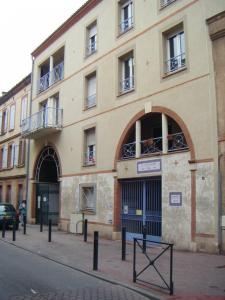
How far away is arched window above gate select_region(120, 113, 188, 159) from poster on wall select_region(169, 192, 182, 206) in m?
1.59

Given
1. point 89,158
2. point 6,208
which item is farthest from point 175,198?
point 6,208

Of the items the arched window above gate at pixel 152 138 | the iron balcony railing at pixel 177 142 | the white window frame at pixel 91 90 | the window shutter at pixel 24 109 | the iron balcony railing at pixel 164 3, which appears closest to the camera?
the iron balcony railing at pixel 177 142

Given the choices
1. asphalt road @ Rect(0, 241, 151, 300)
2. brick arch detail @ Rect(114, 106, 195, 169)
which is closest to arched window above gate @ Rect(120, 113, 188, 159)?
brick arch detail @ Rect(114, 106, 195, 169)

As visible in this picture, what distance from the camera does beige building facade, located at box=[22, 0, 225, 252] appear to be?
1353 centimetres

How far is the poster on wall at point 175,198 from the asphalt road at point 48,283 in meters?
5.00

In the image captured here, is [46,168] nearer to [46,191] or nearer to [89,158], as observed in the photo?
[46,191]

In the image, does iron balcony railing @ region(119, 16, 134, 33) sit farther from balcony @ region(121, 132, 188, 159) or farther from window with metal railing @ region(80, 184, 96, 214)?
window with metal railing @ region(80, 184, 96, 214)

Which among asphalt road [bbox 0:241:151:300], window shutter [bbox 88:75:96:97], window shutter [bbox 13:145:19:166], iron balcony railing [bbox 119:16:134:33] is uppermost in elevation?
iron balcony railing [bbox 119:16:134:33]

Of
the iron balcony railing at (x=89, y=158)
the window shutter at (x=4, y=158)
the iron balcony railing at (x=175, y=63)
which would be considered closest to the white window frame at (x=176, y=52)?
the iron balcony railing at (x=175, y=63)

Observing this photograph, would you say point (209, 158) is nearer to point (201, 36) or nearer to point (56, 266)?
point (201, 36)

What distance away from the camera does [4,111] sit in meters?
34.7

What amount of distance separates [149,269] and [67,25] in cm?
1738

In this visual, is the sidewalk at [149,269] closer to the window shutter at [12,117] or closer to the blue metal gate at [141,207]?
the blue metal gate at [141,207]

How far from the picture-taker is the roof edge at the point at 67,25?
21302 mm
